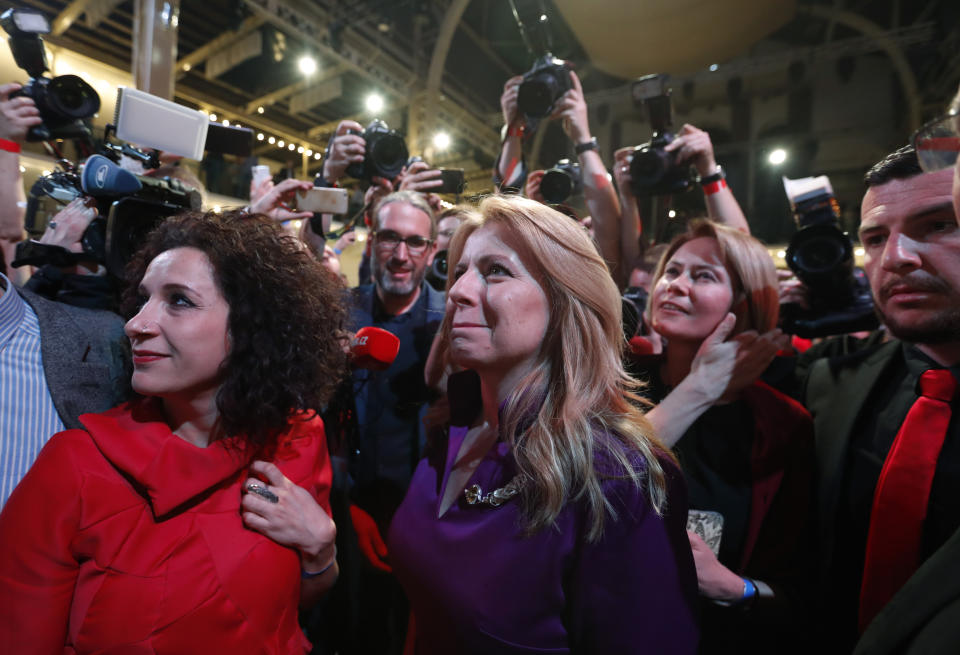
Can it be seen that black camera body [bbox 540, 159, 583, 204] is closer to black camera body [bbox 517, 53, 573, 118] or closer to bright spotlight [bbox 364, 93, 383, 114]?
black camera body [bbox 517, 53, 573, 118]

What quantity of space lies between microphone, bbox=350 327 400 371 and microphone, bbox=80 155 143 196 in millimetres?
804

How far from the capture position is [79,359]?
1.47m

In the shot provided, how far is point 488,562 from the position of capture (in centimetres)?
100

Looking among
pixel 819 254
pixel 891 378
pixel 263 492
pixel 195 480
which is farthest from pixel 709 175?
pixel 195 480

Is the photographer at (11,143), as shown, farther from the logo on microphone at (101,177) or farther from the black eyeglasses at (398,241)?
the black eyeglasses at (398,241)

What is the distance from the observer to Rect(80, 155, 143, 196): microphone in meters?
1.37

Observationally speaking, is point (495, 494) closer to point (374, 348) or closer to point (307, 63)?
point (374, 348)

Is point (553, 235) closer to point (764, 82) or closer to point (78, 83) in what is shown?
point (78, 83)

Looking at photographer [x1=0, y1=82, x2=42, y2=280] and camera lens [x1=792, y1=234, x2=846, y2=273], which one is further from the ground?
photographer [x1=0, y1=82, x2=42, y2=280]

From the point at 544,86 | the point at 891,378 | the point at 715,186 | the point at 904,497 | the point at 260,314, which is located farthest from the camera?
the point at 544,86

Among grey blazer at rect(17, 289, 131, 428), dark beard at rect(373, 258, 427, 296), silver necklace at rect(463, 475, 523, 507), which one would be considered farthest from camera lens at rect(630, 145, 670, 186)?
grey blazer at rect(17, 289, 131, 428)

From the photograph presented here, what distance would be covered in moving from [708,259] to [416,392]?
1337 millimetres

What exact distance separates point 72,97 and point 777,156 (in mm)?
10927

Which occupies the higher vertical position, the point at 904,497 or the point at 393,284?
the point at 393,284
